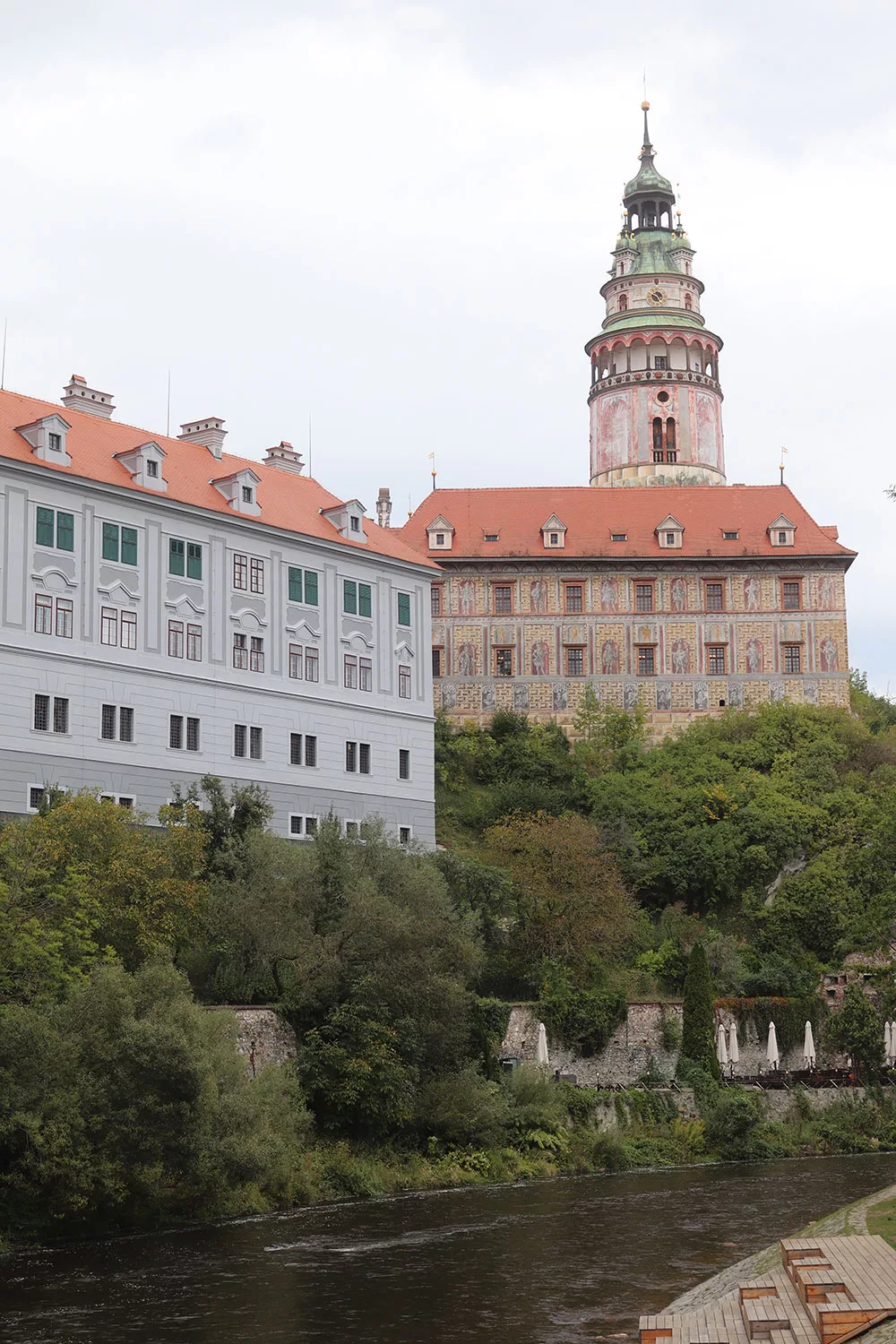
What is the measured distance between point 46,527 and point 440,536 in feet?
96.3

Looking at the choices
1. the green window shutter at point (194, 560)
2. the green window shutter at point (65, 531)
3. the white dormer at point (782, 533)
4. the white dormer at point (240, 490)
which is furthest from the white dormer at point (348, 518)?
the white dormer at point (782, 533)

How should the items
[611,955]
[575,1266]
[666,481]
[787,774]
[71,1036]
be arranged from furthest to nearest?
1. [666,481]
2. [787,774]
3. [611,955]
4. [71,1036]
5. [575,1266]

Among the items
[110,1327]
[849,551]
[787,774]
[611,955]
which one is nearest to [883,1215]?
[110,1327]

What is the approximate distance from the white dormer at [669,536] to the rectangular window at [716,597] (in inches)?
93.1

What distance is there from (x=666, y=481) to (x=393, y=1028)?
174 feet

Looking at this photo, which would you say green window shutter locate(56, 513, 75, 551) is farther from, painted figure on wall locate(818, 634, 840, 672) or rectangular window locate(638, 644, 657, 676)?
painted figure on wall locate(818, 634, 840, 672)

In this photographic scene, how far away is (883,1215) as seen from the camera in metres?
29.1

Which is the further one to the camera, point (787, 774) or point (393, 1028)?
point (787, 774)

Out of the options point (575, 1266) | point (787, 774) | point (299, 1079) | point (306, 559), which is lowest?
point (575, 1266)

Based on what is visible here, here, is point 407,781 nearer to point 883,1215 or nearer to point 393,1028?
point 393,1028

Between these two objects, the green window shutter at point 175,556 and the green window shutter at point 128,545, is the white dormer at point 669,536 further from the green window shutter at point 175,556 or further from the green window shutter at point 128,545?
the green window shutter at point 128,545

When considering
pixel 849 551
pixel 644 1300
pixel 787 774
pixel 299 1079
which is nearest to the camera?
pixel 644 1300

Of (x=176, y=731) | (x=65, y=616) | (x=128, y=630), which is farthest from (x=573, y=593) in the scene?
(x=65, y=616)

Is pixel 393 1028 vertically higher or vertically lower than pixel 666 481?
lower
